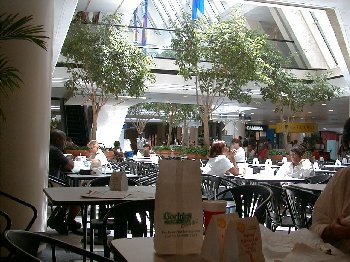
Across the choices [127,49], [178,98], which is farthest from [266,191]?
[178,98]

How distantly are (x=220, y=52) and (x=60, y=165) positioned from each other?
8454 mm

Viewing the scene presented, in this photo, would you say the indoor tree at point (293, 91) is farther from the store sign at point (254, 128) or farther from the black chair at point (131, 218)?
the store sign at point (254, 128)

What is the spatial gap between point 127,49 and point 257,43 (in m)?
3.56

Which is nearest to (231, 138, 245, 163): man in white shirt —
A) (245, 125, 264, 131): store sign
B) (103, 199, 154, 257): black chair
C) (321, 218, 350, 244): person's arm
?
(103, 199, 154, 257): black chair

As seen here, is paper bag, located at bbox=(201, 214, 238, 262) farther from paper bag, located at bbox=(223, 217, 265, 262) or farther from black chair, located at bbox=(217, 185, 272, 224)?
black chair, located at bbox=(217, 185, 272, 224)

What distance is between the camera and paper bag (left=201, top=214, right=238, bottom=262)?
1.40 metres

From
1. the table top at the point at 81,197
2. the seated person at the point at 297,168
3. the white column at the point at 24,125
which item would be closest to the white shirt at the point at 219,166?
the seated person at the point at 297,168

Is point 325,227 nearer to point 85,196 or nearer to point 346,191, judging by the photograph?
point 346,191

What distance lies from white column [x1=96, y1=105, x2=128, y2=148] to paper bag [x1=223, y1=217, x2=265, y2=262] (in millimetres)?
16881

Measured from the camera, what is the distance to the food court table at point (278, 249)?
1525mm

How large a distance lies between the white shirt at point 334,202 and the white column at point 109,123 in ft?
53.4

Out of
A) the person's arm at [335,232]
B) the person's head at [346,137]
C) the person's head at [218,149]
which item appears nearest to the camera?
the person's arm at [335,232]

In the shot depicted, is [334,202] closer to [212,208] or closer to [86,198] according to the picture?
[212,208]

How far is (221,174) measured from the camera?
7141mm
